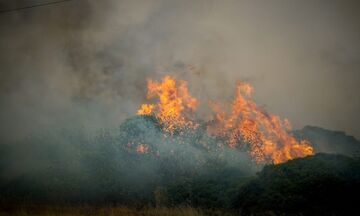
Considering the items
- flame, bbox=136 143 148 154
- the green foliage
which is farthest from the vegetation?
flame, bbox=136 143 148 154

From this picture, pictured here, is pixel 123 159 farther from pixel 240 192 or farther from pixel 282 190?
pixel 282 190

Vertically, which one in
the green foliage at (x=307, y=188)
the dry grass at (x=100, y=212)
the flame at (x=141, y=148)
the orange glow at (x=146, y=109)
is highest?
the orange glow at (x=146, y=109)

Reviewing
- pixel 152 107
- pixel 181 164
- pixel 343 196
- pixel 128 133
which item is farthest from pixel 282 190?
pixel 152 107

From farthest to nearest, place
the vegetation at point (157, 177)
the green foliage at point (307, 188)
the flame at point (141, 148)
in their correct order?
the flame at point (141, 148)
the vegetation at point (157, 177)
the green foliage at point (307, 188)

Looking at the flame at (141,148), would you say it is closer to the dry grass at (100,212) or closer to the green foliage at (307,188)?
the dry grass at (100,212)

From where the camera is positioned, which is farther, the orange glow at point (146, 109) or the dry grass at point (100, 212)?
the orange glow at point (146, 109)

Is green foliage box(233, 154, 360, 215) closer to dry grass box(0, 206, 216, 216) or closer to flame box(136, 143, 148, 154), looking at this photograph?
dry grass box(0, 206, 216, 216)

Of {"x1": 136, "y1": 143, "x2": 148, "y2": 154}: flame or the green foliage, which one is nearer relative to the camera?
the green foliage

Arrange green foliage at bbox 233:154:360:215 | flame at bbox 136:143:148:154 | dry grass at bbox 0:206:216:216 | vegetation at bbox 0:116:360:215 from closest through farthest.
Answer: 1. green foliage at bbox 233:154:360:215
2. vegetation at bbox 0:116:360:215
3. dry grass at bbox 0:206:216:216
4. flame at bbox 136:143:148:154

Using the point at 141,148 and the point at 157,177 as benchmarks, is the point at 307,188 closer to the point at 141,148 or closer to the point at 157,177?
the point at 157,177

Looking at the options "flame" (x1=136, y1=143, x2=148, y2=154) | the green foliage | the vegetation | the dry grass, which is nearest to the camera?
the green foliage

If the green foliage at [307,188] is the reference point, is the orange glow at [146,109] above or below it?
above

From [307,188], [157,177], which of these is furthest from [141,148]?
→ [307,188]

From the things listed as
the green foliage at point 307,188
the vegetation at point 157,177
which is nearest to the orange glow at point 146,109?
the vegetation at point 157,177
